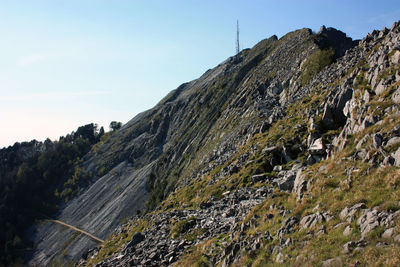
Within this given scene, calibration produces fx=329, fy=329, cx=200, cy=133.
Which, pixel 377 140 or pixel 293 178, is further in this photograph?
pixel 293 178

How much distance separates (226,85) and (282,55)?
976 inches

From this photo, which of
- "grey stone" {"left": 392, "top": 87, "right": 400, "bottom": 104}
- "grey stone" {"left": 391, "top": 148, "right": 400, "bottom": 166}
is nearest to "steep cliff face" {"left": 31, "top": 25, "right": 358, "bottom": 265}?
"grey stone" {"left": 392, "top": 87, "right": 400, "bottom": 104}

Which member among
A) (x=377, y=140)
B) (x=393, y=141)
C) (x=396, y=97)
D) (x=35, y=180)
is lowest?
(x=393, y=141)

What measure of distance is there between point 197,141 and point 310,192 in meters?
75.4

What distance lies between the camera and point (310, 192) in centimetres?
2069

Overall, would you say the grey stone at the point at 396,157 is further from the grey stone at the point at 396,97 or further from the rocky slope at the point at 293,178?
the grey stone at the point at 396,97

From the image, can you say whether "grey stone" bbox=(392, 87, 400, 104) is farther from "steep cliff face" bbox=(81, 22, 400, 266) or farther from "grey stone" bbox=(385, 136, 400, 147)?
"grey stone" bbox=(385, 136, 400, 147)

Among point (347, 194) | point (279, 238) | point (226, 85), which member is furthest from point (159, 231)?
point (226, 85)

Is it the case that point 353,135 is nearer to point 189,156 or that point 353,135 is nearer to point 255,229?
point 255,229

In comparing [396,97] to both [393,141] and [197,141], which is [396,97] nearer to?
[393,141]

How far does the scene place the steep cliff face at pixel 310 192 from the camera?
1448 centimetres

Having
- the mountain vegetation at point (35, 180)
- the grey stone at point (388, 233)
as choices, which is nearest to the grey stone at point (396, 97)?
the grey stone at point (388, 233)

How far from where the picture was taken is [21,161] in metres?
177

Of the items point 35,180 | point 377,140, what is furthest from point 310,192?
point 35,180
